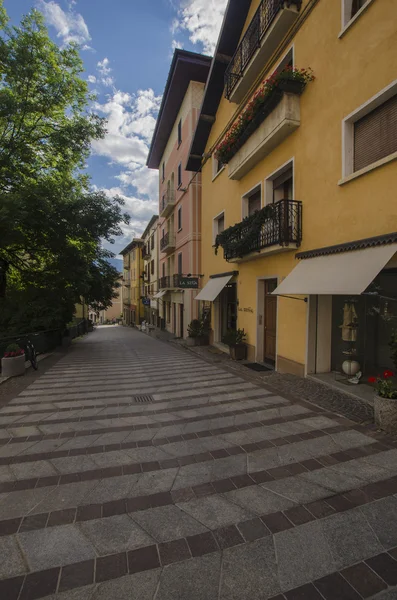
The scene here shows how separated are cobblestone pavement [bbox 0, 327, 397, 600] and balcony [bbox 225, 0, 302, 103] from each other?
9739mm

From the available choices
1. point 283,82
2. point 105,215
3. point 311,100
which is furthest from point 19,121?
point 311,100

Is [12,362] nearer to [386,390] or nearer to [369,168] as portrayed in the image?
[386,390]

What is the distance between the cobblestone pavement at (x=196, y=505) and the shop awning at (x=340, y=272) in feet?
7.35

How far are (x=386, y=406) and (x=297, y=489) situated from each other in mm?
2158

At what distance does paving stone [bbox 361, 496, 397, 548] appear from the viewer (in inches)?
95.4

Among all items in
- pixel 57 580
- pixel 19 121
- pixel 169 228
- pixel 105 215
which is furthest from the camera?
pixel 169 228

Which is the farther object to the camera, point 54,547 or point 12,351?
point 12,351

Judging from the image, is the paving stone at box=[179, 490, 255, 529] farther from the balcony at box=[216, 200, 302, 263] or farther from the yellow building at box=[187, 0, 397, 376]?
the balcony at box=[216, 200, 302, 263]

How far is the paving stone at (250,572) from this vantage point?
6.50 ft

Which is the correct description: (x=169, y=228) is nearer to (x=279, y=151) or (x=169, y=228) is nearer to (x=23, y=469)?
(x=279, y=151)

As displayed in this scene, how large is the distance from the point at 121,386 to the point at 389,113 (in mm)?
7959

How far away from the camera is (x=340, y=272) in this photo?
17.9 ft

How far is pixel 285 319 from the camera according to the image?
8.13m

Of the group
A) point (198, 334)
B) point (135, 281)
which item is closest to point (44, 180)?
point (198, 334)
